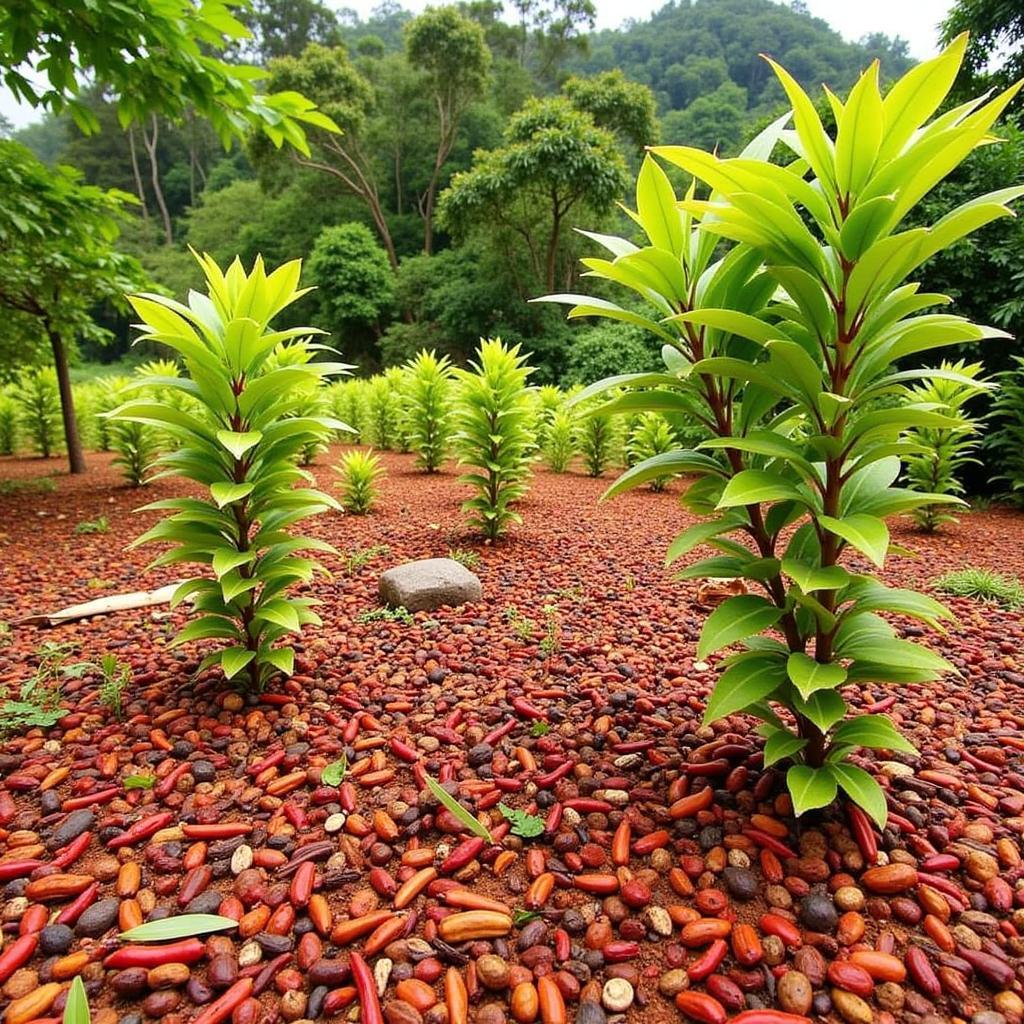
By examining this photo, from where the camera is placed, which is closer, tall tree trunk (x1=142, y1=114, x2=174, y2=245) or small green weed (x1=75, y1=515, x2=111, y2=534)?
small green weed (x1=75, y1=515, x2=111, y2=534)

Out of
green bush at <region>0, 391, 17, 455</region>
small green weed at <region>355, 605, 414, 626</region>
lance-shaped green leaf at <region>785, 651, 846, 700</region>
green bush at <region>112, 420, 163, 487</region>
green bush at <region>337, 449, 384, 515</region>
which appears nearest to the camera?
lance-shaped green leaf at <region>785, 651, 846, 700</region>

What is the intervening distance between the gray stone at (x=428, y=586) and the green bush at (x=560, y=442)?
15.5 feet

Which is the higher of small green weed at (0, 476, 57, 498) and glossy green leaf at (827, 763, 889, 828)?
small green weed at (0, 476, 57, 498)

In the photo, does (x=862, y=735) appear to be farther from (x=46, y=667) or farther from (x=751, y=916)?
(x=46, y=667)

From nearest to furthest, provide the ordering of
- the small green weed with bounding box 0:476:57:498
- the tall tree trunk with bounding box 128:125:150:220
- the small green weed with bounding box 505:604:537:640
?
the small green weed with bounding box 505:604:537:640
the small green weed with bounding box 0:476:57:498
the tall tree trunk with bounding box 128:125:150:220

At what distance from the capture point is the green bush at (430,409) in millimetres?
6574

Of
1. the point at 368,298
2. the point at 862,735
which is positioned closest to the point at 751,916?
the point at 862,735

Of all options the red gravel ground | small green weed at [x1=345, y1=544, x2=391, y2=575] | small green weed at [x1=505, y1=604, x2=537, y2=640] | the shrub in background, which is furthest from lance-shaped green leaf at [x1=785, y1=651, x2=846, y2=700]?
the shrub in background

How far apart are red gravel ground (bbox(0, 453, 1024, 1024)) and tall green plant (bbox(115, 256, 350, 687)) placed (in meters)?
0.32

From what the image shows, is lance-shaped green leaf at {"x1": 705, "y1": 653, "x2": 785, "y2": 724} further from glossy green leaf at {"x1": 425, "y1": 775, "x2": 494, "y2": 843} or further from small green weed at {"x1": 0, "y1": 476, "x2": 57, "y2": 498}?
small green weed at {"x1": 0, "y1": 476, "x2": 57, "y2": 498}

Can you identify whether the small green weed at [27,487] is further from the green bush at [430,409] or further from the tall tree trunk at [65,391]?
the green bush at [430,409]

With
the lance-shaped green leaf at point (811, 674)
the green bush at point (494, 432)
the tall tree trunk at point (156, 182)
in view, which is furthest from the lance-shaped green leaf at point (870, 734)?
the tall tree trunk at point (156, 182)

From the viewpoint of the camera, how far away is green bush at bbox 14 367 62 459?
878 centimetres

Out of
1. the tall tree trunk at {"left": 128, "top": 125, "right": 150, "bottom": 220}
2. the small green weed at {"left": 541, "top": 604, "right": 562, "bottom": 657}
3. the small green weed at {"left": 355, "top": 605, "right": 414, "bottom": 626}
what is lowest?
the small green weed at {"left": 541, "top": 604, "right": 562, "bottom": 657}
